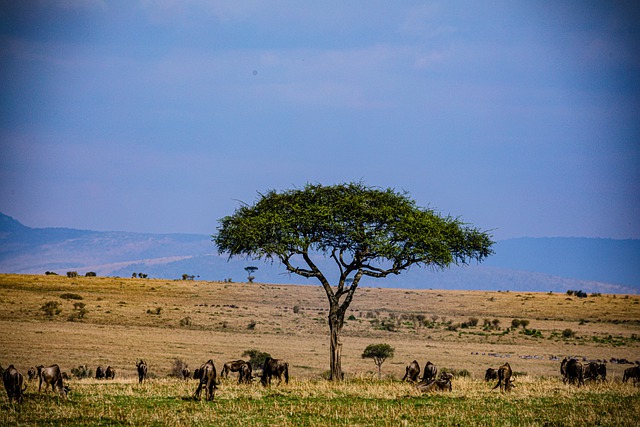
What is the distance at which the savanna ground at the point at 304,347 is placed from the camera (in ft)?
74.3

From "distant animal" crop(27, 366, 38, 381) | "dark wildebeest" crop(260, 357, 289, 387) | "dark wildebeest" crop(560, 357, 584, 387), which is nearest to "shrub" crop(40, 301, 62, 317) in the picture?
"distant animal" crop(27, 366, 38, 381)

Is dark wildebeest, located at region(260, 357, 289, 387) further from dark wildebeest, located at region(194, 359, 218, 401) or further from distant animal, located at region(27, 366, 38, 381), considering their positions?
distant animal, located at region(27, 366, 38, 381)

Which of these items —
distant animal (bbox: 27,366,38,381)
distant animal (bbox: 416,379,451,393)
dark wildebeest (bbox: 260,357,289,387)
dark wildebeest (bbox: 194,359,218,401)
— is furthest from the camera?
distant animal (bbox: 27,366,38,381)

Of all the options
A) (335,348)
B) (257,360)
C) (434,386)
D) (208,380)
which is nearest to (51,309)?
(257,360)

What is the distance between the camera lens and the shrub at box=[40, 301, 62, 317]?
71875 mm

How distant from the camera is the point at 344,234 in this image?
116ft

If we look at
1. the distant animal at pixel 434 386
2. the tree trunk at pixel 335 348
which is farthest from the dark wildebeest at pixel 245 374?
the distant animal at pixel 434 386

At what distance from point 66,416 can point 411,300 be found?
336ft

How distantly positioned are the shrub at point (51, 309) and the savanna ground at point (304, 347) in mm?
532

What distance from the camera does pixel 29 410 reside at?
21.7m

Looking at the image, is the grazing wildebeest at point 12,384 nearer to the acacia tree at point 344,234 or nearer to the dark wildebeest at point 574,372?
the acacia tree at point 344,234

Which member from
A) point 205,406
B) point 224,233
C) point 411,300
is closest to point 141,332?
point 224,233

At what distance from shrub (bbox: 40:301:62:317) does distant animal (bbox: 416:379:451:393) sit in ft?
171

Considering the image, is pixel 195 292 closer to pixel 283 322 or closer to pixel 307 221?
pixel 283 322
